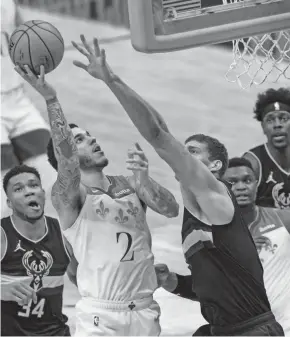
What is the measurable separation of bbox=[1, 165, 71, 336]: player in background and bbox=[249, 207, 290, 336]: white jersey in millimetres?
1092

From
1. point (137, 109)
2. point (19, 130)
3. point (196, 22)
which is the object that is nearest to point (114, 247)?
point (137, 109)

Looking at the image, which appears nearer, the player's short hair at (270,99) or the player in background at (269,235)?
the player in background at (269,235)

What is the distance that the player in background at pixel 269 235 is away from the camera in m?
4.76

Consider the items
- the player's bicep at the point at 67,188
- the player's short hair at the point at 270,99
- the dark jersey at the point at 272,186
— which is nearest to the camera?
the player's bicep at the point at 67,188

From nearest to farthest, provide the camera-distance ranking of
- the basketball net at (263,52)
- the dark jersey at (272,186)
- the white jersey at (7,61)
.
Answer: the basketball net at (263,52) → the dark jersey at (272,186) → the white jersey at (7,61)

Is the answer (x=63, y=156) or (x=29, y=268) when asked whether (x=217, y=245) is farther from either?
(x=29, y=268)

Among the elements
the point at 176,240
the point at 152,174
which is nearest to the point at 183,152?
the point at 176,240

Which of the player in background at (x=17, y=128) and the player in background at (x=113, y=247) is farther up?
the player in background at (x=17, y=128)

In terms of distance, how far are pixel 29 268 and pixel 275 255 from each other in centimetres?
134

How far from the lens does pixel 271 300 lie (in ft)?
15.6

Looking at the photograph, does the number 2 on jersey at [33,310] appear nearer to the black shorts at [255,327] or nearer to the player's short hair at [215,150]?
the black shorts at [255,327]

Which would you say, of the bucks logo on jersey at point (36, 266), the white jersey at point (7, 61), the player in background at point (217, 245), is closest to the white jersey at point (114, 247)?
the player in background at point (217, 245)

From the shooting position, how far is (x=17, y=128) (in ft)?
22.6

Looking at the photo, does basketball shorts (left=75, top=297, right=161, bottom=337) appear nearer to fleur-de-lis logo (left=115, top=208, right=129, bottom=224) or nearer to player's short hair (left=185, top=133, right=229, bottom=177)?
fleur-de-lis logo (left=115, top=208, right=129, bottom=224)
